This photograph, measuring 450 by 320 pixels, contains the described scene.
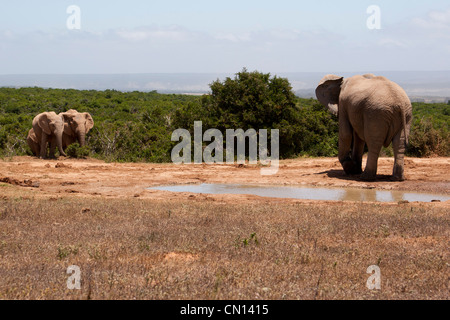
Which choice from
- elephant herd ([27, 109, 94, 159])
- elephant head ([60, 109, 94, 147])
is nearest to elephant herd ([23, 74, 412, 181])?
elephant head ([60, 109, 94, 147])

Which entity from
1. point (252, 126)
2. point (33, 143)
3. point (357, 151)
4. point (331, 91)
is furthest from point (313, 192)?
point (33, 143)

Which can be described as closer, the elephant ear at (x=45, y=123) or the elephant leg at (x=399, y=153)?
the elephant leg at (x=399, y=153)

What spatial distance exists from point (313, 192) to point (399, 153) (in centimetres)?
252

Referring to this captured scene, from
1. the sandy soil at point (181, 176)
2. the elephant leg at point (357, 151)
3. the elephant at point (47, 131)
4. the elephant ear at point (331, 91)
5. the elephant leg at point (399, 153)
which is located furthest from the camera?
the elephant at point (47, 131)

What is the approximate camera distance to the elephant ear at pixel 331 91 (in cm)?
1625

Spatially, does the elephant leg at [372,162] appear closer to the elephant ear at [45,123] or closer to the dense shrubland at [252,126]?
the dense shrubland at [252,126]

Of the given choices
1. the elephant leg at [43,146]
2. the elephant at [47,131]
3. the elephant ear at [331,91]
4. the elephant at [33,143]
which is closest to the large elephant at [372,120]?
the elephant ear at [331,91]

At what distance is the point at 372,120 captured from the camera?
13.7m

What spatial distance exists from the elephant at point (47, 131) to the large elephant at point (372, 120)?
459 inches

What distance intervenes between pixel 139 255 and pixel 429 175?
37.7ft

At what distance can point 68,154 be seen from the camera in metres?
21.8

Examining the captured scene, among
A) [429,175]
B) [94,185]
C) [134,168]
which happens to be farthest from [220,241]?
[134,168]

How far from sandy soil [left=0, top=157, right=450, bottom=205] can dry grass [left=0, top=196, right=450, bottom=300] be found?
9.27ft

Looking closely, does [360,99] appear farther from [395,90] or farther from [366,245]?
[366,245]
